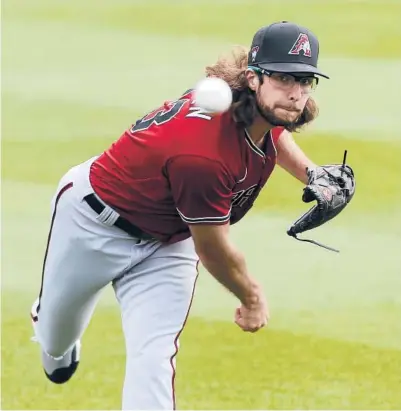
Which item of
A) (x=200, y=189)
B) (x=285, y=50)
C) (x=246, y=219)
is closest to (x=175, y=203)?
(x=200, y=189)

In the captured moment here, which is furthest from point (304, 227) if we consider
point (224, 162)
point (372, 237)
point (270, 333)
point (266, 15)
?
point (266, 15)

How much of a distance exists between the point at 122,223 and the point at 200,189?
0.53m

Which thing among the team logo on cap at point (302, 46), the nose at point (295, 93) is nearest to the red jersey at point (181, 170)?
the nose at point (295, 93)

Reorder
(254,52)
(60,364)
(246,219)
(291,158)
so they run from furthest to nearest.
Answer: (246,219) < (60,364) < (291,158) < (254,52)

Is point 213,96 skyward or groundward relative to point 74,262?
skyward

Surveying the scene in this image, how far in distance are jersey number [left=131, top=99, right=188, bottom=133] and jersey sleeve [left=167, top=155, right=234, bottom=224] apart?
219mm

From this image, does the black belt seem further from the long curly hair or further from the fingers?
the long curly hair

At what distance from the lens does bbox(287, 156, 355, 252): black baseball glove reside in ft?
14.1

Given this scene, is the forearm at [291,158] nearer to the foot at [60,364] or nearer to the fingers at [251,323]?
the fingers at [251,323]

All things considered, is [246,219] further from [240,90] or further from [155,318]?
[240,90]

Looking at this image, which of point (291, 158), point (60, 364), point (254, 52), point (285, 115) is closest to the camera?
point (285, 115)

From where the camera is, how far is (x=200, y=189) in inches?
153

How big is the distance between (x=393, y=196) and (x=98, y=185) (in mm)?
3434

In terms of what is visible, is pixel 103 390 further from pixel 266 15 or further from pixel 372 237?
pixel 266 15
